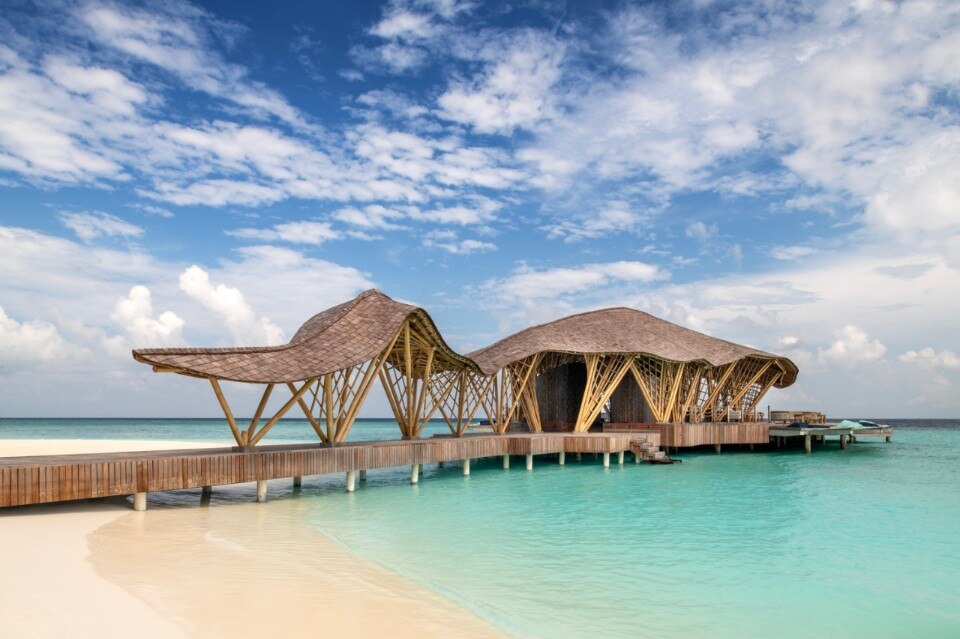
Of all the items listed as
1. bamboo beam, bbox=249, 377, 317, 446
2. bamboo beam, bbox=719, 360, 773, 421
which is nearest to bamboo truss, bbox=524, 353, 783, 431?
bamboo beam, bbox=719, 360, 773, 421

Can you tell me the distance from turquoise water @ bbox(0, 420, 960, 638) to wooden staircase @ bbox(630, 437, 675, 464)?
3.98 metres

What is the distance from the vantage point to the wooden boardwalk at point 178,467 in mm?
13156

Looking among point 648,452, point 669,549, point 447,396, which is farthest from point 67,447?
point 669,549

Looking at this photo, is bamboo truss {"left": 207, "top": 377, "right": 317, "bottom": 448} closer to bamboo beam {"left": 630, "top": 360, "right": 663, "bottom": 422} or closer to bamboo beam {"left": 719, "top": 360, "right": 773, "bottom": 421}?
bamboo beam {"left": 630, "top": 360, "right": 663, "bottom": 422}

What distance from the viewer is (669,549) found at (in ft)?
43.0

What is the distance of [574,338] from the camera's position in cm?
3306

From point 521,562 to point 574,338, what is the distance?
21.9 meters

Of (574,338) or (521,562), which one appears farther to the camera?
(574,338)

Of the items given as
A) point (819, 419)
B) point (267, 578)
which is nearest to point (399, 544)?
point (267, 578)

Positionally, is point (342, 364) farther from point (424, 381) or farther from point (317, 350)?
point (424, 381)

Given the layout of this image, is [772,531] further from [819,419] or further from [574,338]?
[819,419]

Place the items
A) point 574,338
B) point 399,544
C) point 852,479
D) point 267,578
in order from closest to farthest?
point 267,578 → point 399,544 → point 852,479 → point 574,338

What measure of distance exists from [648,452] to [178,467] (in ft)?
66.9

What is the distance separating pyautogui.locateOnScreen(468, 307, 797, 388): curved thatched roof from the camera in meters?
31.8
